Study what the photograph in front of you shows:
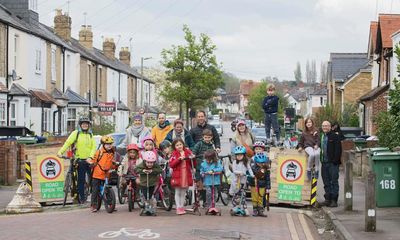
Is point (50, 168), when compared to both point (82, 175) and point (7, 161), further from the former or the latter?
point (7, 161)

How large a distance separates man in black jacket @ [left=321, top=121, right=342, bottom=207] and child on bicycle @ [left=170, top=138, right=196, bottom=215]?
3668 mm

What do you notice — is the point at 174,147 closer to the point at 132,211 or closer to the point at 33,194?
the point at 132,211

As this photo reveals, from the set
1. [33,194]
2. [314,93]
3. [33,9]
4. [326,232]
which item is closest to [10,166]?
[33,194]

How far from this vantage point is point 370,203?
11711 mm

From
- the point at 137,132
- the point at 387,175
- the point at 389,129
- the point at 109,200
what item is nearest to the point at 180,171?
the point at 109,200

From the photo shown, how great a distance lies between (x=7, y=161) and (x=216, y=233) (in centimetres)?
1304

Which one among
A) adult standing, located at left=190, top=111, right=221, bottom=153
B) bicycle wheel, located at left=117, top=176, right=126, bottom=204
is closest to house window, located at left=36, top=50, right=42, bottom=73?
bicycle wheel, located at left=117, top=176, right=126, bottom=204

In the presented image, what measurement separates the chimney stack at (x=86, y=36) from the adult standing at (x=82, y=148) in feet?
136

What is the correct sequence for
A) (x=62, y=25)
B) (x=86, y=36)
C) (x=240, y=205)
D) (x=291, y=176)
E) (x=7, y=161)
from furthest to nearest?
(x=86, y=36), (x=62, y=25), (x=7, y=161), (x=291, y=176), (x=240, y=205)

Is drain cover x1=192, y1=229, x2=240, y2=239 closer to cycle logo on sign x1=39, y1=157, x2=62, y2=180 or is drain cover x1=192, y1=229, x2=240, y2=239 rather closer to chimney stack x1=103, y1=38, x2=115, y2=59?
cycle logo on sign x1=39, y1=157, x2=62, y2=180

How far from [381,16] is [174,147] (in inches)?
1004

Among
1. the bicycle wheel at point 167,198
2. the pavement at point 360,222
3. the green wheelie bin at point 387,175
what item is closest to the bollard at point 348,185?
the pavement at point 360,222

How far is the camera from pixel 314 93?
96.6 m

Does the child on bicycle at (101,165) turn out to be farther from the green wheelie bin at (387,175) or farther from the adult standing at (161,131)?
the green wheelie bin at (387,175)
